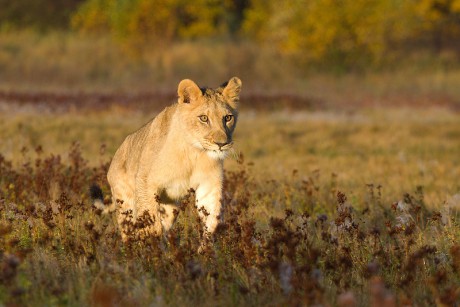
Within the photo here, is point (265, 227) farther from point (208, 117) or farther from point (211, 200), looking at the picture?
point (208, 117)

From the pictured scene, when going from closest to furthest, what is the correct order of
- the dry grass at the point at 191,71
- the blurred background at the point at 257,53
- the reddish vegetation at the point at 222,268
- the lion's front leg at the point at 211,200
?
the reddish vegetation at the point at 222,268 < the lion's front leg at the point at 211,200 < the dry grass at the point at 191,71 < the blurred background at the point at 257,53

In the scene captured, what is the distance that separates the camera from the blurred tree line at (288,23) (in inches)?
1516

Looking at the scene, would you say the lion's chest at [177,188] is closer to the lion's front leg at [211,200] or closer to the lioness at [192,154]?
the lioness at [192,154]

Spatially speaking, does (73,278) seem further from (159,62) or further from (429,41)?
(429,41)

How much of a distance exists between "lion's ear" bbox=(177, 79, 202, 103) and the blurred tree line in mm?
31302

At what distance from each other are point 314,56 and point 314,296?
34.3 metres

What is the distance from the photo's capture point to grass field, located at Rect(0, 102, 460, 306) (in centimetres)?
552

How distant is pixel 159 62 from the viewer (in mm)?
37969

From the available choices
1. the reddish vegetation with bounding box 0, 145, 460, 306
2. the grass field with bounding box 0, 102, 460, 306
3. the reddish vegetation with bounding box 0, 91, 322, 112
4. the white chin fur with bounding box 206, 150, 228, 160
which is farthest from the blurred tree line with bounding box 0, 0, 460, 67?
the white chin fur with bounding box 206, 150, 228, 160

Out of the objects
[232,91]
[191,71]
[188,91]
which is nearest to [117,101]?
[191,71]

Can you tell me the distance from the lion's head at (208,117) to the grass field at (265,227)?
586mm

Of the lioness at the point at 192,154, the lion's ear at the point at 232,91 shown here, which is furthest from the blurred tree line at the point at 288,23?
the lioness at the point at 192,154

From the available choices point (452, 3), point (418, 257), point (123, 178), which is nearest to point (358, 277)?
point (418, 257)

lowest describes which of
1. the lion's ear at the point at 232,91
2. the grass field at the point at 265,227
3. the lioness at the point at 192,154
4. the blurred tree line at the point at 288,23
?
the grass field at the point at 265,227
